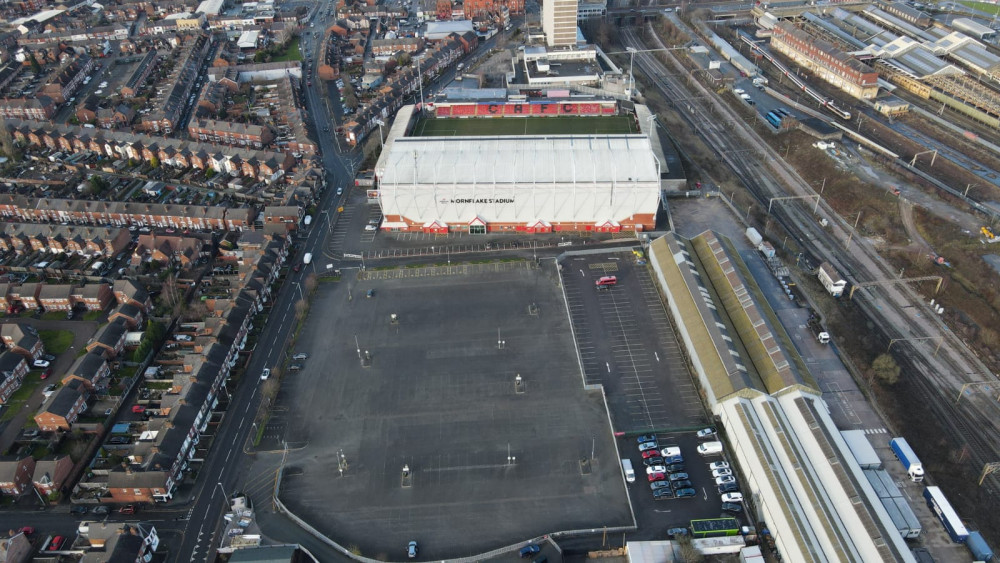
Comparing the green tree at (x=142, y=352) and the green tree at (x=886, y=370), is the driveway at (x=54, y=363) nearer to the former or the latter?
the green tree at (x=142, y=352)

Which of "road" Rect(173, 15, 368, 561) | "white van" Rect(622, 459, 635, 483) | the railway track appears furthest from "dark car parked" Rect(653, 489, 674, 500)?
"road" Rect(173, 15, 368, 561)

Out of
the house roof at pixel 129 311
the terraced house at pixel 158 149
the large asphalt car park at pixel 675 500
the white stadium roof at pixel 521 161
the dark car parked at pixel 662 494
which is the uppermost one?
the white stadium roof at pixel 521 161

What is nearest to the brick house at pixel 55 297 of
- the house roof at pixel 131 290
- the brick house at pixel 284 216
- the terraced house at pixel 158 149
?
the house roof at pixel 131 290

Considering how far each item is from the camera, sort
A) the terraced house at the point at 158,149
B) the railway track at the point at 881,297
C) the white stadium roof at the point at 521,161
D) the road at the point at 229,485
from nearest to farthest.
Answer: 1. the road at the point at 229,485
2. the railway track at the point at 881,297
3. the white stadium roof at the point at 521,161
4. the terraced house at the point at 158,149

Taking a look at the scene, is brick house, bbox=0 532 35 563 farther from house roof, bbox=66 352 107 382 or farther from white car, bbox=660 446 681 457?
white car, bbox=660 446 681 457

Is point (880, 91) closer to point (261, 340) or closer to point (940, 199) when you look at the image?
point (940, 199)

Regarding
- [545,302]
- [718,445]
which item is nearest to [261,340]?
[545,302]
